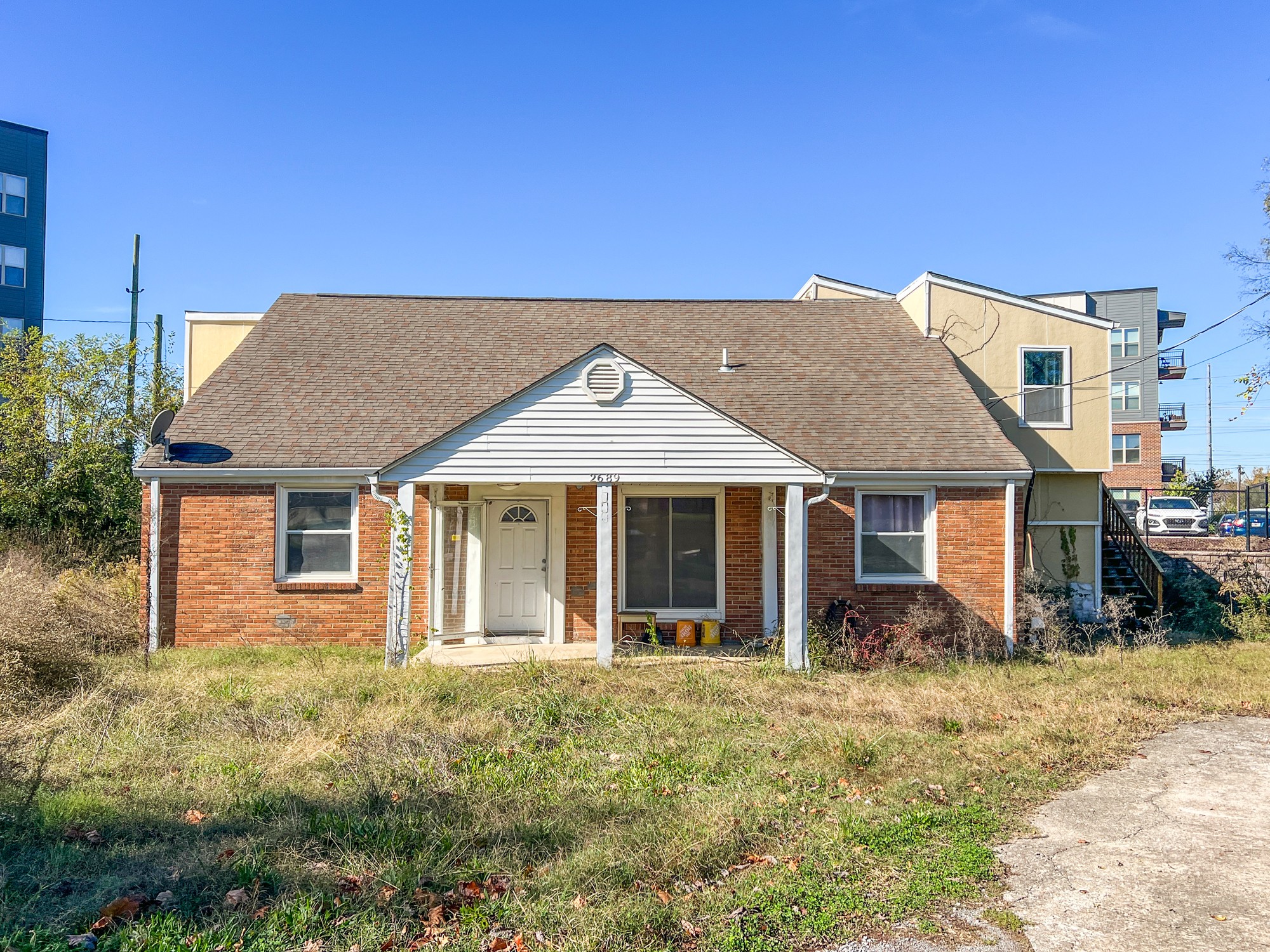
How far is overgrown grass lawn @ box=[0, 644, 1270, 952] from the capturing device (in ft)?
15.3

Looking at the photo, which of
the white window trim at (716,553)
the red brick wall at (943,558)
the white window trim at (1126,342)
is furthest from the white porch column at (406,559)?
the white window trim at (1126,342)

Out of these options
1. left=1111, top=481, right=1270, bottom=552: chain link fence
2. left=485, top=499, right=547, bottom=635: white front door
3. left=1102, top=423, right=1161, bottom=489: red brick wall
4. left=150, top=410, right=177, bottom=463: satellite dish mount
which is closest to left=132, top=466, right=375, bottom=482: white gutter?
left=150, top=410, right=177, bottom=463: satellite dish mount

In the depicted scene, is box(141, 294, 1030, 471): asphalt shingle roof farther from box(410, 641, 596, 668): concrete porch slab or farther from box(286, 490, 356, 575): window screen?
box(410, 641, 596, 668): concrete porch slab

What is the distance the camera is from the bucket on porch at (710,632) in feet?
43.0

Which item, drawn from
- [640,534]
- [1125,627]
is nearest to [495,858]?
[640,534]

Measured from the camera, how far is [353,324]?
16.9 meters

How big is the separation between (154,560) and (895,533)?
11.5m

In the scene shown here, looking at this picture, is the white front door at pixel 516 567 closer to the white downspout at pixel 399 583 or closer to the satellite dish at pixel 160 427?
the white downspout at pixel 399 583

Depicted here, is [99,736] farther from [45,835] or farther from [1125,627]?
[1125,627]

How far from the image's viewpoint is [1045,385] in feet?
55.6

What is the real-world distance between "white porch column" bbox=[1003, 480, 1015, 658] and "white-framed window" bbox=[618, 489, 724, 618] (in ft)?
14.5

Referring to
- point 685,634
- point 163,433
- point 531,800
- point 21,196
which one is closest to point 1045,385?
point 685,634

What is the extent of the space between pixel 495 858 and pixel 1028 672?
8.69 metres

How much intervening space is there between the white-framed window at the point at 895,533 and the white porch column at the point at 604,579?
4527 millimetres
